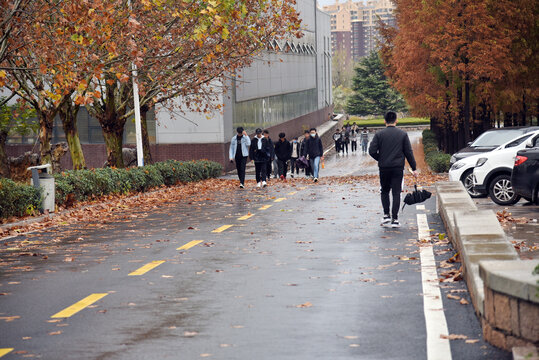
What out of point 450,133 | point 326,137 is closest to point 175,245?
point 450,133

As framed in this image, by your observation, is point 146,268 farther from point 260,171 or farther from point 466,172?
point 260,171

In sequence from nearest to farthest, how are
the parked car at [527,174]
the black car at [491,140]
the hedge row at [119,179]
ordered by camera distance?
the parked car at [527,174]
the hedge row at [119,179]
the black car at [491,140]

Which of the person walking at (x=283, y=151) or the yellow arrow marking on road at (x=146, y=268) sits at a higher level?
the person walking at (x=283, y=151)

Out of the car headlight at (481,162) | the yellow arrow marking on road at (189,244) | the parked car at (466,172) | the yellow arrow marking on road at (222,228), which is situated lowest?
the yellow arrow marking on road at (222,228)

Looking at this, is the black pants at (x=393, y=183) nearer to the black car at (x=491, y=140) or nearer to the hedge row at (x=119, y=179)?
the hedge row at (x=119, y=179)

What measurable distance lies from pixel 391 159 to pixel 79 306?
726cm

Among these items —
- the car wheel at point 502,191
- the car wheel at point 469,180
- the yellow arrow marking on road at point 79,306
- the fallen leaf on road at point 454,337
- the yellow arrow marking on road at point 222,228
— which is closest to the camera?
the fallen leaf on road at point 454,337

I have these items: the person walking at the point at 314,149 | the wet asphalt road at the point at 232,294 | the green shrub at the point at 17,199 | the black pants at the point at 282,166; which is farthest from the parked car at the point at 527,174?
the black pants at the point at 282,166

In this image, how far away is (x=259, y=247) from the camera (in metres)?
12.6

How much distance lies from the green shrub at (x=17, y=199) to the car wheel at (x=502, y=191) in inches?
372

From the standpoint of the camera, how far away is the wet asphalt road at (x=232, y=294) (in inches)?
274

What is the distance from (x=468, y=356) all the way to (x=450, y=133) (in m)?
43.0

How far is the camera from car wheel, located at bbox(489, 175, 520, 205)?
19688 millimetres

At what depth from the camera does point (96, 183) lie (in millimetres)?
22562
